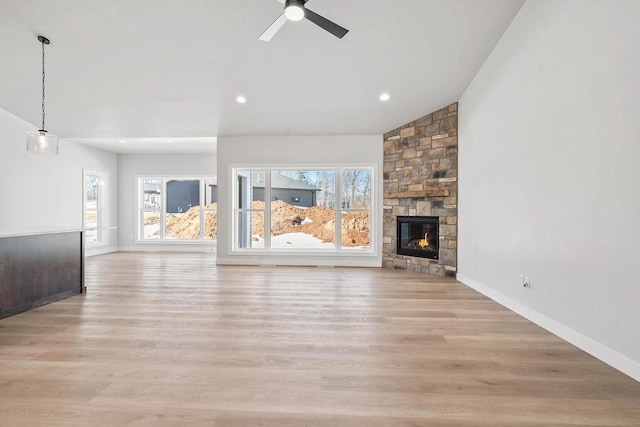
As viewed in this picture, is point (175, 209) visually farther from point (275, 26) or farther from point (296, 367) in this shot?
point (296, 367)

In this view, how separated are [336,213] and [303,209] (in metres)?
0.69

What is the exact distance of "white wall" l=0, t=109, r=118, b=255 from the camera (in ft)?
18.6

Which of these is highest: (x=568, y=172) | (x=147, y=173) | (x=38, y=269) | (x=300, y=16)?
(x=300, y=16)

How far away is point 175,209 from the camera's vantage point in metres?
8.69

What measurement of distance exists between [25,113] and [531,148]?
7.71m

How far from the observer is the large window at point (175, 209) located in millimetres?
8586

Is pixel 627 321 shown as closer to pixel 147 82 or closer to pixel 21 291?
pixel 21 291

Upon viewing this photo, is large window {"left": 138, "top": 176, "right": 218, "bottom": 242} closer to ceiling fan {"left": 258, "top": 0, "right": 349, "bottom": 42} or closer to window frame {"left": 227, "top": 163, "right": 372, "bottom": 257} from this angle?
window frame {"left": 227, "top": 163, "right": 372, "bottom": 257}

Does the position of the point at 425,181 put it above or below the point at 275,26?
below

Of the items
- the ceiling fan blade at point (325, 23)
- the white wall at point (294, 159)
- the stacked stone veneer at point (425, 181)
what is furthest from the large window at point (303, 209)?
the ceiling fan blade at point (325, 23)

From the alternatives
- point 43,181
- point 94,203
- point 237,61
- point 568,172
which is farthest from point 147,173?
point 568,172

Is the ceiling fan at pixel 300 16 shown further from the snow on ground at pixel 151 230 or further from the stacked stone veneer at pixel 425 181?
the snow on ground at pixel 151 230

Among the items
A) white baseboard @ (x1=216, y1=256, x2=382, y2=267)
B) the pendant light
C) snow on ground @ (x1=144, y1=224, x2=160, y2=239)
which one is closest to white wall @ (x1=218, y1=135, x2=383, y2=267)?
white baseboard @ (x1=216, y1=256, x2=382, y2=267)

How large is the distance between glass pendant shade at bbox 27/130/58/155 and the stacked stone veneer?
16.4 ft
